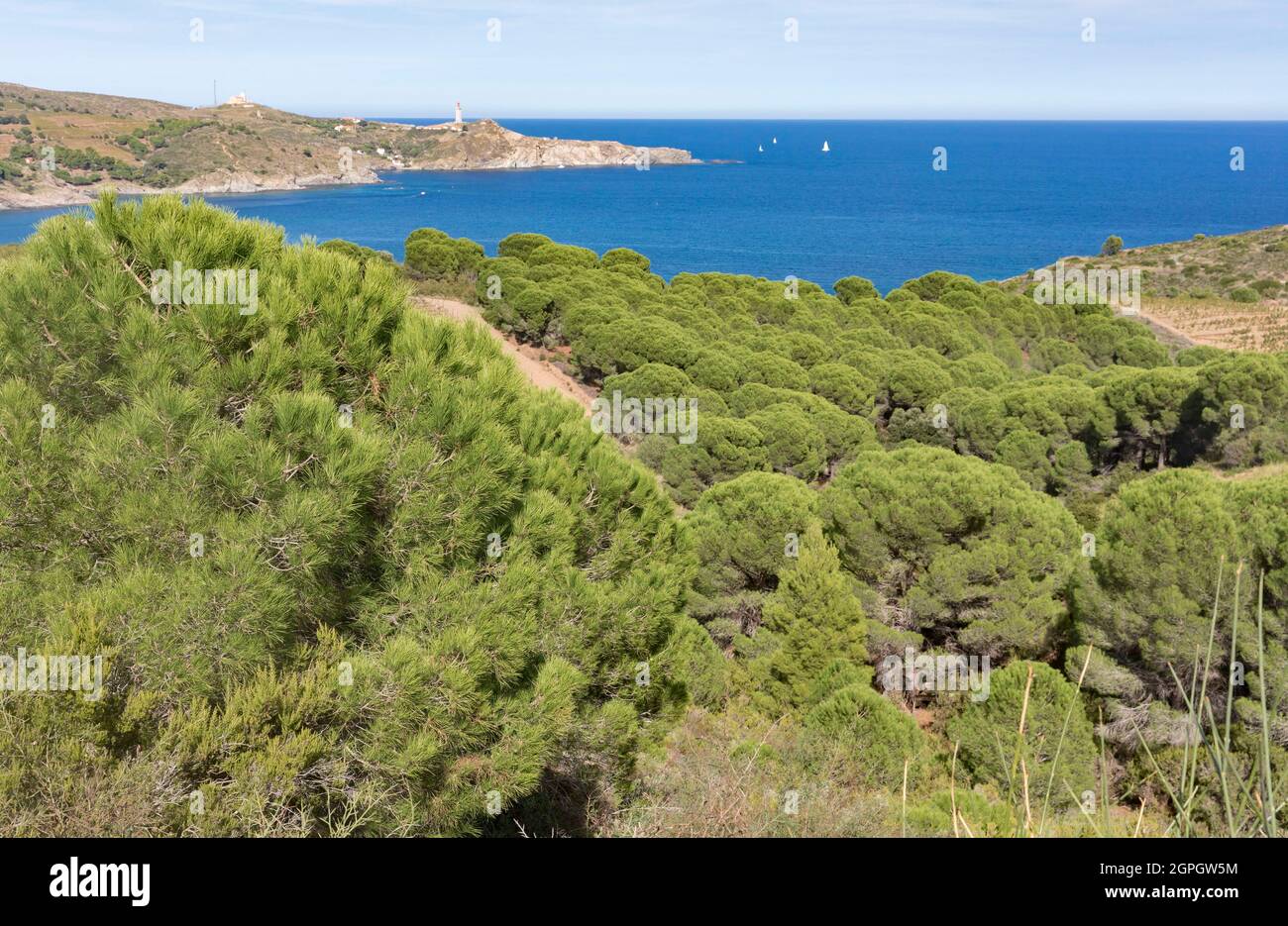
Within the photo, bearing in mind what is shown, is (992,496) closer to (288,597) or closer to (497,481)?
(497,481)

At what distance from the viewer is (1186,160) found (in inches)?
7790

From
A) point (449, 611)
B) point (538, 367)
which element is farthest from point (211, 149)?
point (449, 611)

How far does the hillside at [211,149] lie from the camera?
78.8m

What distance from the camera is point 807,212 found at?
105 metres

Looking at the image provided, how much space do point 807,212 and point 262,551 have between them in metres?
108
